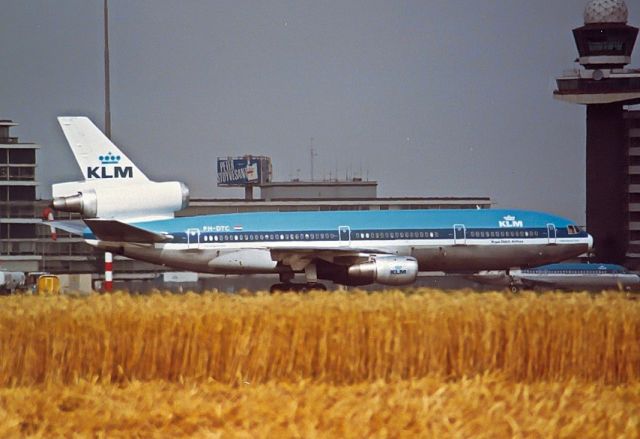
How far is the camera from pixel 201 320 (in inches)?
827

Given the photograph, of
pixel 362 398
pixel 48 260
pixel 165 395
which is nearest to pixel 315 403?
pixel 362 398

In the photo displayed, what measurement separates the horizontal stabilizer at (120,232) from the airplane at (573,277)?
2173 cm

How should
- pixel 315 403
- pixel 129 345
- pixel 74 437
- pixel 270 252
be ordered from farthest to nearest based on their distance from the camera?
1. pixel 270 252
2. pixel 129 345
3. pixel 315 403
4. pixel 74 437

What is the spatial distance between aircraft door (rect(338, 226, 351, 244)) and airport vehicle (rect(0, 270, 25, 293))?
24.3 m

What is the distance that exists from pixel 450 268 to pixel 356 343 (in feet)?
99.3

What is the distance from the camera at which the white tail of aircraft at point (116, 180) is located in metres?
49.5

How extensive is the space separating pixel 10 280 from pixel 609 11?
50669 mm

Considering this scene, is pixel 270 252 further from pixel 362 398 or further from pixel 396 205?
pixel 396 205

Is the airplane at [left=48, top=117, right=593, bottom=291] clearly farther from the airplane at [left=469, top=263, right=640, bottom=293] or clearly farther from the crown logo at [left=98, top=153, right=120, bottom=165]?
the airplane at [left=469, top=263, right=640, bottom=293]

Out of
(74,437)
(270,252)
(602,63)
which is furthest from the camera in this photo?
(602,63)

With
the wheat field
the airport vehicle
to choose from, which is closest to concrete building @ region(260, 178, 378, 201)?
the airport vehicle

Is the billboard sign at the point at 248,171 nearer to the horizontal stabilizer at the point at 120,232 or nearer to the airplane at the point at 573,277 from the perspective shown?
the airplane at the point at 573,277

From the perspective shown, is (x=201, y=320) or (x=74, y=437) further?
(x=201, y=320)

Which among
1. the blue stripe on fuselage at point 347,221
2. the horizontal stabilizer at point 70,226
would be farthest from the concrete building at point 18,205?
the blue stripe on fuselage at point 347,221
